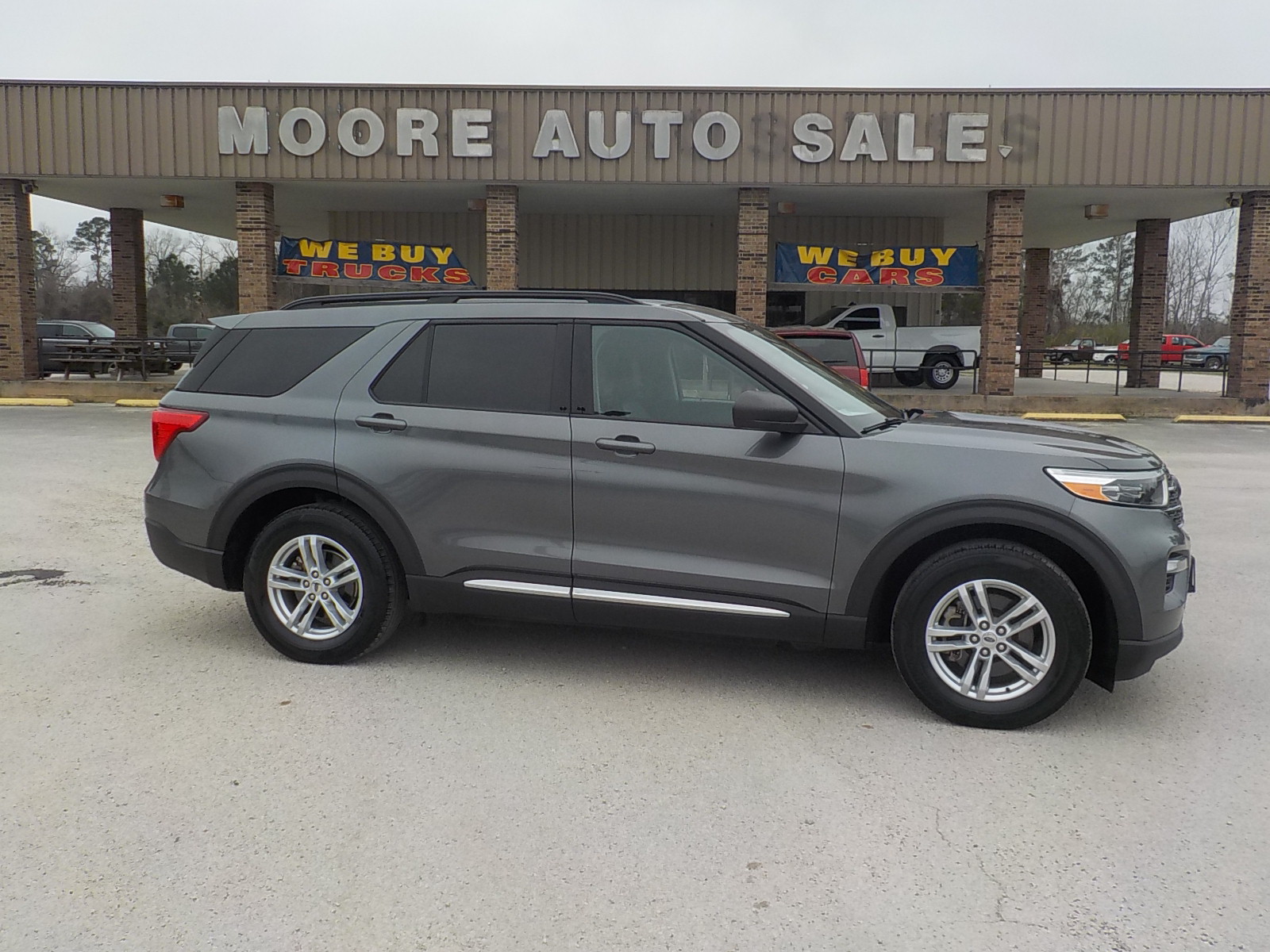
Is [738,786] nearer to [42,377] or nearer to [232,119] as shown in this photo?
[232,119]

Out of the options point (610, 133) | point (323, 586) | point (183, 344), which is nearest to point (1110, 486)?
point (323, 586)

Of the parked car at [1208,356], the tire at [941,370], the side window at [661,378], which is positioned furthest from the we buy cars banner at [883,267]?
the parked car at [1208,356]

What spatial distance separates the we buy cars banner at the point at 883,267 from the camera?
67.5 feet

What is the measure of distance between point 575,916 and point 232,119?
63.8 ft

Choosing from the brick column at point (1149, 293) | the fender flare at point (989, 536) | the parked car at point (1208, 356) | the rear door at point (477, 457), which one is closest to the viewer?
the fender flare at point (989, 536)

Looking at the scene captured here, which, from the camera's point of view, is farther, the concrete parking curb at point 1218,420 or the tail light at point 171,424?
the concrete parking curb at point 1218,420

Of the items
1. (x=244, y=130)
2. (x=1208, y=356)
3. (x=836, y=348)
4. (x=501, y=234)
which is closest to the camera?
(x=836, y=348)

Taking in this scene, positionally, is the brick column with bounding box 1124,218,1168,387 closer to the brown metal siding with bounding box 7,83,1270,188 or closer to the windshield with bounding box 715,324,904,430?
the brown metal siding with bounding box 7,83,1270,188

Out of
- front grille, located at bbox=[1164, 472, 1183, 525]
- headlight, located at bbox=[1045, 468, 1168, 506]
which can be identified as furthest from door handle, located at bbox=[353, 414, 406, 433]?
front grille, located at bbox=[1164, 472, 1183, 525]

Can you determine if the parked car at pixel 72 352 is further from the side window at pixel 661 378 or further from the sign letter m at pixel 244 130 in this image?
the side window at pixel 661 378

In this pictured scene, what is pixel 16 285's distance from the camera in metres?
20.6

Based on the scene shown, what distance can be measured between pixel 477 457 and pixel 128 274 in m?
24.7

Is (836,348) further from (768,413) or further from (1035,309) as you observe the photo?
(1035,309)

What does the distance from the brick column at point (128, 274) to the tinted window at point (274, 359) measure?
22713mm
